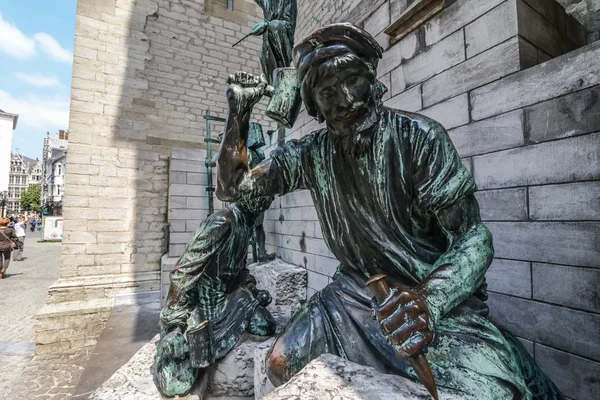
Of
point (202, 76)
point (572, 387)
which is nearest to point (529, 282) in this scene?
point (572, 387)

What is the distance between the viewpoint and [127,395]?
1.51 metres

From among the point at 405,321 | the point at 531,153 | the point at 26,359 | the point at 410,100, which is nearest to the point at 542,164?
the point at 531,153

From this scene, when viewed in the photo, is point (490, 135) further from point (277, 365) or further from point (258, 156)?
point (258, 156)

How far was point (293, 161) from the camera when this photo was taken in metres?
1.26

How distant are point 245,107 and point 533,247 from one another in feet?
5.42

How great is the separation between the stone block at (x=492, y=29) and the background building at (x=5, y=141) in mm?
43370

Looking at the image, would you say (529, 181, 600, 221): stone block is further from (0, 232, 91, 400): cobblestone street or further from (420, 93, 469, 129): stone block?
(0, 232, 91, 400): cobblestone street

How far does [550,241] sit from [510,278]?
30 cm

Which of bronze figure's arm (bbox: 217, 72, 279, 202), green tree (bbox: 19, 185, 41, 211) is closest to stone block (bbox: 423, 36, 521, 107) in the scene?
bronze figure's arm (bbox: 217, 72, 279, 202)

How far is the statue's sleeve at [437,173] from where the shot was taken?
0.93 m

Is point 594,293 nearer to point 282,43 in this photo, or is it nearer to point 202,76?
point 282,43

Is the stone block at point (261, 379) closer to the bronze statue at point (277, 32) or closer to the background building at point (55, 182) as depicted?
the bronze statue at point (277, 32)

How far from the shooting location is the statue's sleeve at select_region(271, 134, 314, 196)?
1.25 m

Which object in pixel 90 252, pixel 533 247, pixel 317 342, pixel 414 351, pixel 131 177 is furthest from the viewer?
pixel 131 177
